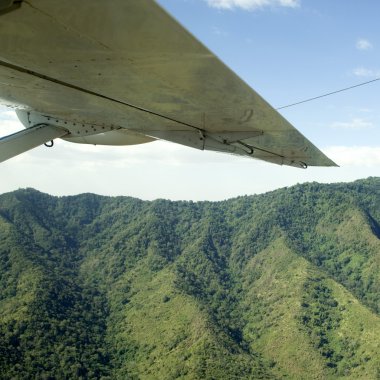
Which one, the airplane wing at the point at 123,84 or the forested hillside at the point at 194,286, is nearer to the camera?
the airplane wing at the point at 123,84

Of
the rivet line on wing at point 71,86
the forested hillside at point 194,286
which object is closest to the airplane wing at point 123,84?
the rivet line on wing at point 71,86

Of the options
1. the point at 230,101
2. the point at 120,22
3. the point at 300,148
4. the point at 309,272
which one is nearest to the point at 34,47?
the point at 120,22

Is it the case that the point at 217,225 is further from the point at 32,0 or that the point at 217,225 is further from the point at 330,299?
the point at 32,0

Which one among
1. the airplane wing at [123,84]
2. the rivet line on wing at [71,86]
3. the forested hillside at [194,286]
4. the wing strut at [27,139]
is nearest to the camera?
the airplane wing at [123,84]

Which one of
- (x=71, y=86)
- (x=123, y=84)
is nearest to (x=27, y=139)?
(x=71, y=86)

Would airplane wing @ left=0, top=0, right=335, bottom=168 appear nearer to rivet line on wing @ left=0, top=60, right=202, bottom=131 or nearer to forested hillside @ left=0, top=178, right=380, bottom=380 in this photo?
rivet line on wing @ left=0, top=60, right=202, bottom=131

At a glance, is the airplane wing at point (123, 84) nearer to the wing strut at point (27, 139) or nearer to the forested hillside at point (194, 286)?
the wing strut at point (27, 139)

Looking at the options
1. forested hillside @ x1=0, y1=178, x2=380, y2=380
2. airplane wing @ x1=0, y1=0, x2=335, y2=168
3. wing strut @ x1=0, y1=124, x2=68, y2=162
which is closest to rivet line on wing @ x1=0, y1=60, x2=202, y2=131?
airplane wing @ x1=0, y1=0, x2=335, y2=168

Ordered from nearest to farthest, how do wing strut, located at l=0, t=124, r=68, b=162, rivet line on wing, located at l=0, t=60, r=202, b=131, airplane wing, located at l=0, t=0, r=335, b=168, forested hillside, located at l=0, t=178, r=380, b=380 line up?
1. airplane wing, located at l=0, t=0, r=335, b=168
2. rivet line on wing, located at l=0, t=60, r=202, b=131
3. wing strut, located at l=0, t=124, r=68, b=162
4. forested hillside, located at l=0, t=178, r=380, b=380
